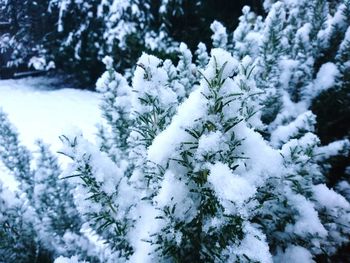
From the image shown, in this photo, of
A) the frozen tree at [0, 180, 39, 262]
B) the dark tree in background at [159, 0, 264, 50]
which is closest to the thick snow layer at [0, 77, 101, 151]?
the dark tree in background at [159, 0, 264, 50]

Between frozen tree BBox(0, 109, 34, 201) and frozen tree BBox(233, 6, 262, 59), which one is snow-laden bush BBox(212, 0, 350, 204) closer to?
frozen tree BBox(233, 6, 262, 59)

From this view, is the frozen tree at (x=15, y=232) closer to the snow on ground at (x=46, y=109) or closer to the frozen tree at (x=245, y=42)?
the frozen tree at (x=245, y=42)

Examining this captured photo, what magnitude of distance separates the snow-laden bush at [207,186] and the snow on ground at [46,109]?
12.3ft

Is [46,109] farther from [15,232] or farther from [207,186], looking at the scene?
[207,186]

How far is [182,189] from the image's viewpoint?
91 centimetres

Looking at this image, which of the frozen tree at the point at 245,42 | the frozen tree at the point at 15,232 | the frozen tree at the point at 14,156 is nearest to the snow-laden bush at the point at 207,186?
the frozen tree at the point at 15,232

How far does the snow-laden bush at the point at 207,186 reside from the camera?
852 millimetres

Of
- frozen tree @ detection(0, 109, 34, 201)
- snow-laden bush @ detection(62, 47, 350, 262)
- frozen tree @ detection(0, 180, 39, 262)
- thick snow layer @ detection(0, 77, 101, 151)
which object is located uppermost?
thick snow layer @ detection(0, 77, 101, 151)

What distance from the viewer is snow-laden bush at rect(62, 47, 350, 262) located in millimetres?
852

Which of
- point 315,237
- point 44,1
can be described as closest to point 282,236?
point 315,237

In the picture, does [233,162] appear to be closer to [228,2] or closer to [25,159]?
[25,159]

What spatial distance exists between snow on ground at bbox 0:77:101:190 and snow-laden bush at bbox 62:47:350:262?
3743 millimetres

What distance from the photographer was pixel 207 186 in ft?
2.88

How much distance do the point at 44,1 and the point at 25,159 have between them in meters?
5.66
